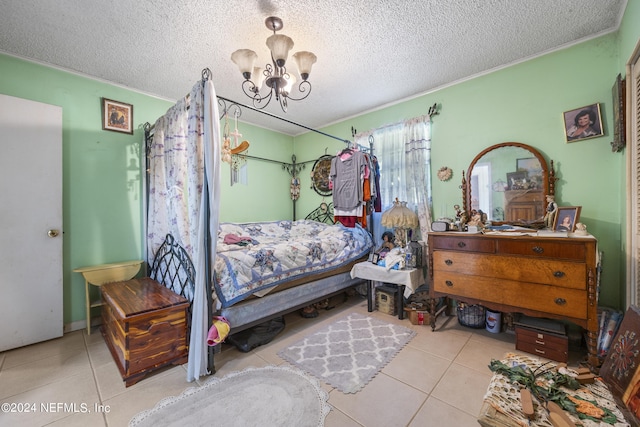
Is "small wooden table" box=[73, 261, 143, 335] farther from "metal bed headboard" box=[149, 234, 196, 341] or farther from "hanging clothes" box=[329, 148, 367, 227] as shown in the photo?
"hanging clothes" box=[329, 148, 367, 227]

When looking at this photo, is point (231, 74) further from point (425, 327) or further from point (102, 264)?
point (425, 327)

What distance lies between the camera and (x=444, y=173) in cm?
318

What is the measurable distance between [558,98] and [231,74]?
348cm

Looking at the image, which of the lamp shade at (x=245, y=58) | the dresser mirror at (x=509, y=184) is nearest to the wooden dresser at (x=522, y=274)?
the dresser mirror at (x=509, y=184)

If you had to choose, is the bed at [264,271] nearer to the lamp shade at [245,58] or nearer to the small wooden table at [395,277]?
the small wooden table at [395,277]

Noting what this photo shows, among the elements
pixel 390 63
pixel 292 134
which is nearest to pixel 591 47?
pixel 390 63

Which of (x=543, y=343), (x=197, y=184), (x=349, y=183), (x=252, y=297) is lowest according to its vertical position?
(x=543, y=343)

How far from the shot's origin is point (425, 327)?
9.00ft

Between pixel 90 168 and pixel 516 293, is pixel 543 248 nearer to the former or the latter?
pixel 516 293

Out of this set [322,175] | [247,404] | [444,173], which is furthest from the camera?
[322,175]

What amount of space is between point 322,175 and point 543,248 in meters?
3.23

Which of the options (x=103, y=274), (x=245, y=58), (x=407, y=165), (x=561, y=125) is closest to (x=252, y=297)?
(x=103, y=274)

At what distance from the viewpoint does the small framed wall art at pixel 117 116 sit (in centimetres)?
292

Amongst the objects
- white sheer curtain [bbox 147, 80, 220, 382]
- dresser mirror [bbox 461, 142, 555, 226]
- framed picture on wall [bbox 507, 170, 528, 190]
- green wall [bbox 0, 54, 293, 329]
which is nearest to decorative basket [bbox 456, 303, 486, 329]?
dresser mirror [bbox 461, 142, 555, 226]
